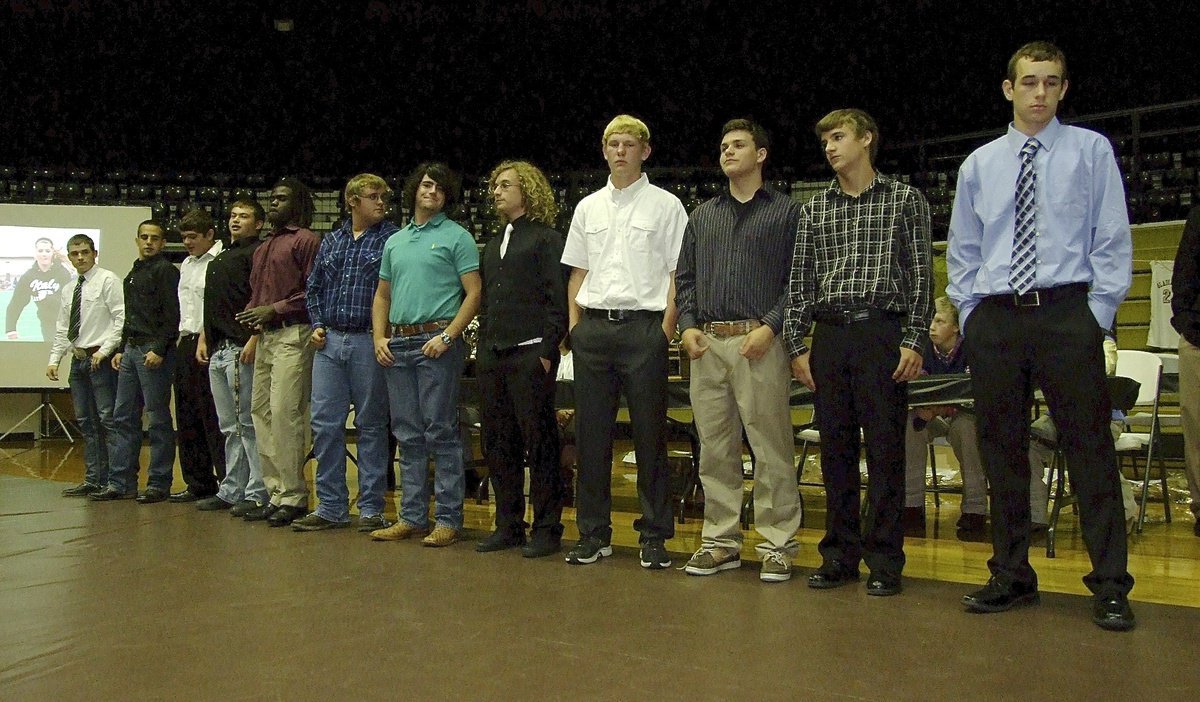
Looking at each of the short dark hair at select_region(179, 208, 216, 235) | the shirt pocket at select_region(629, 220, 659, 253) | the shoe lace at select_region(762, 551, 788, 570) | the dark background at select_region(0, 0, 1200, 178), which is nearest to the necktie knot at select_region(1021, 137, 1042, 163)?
the shirt pocket at select_region(629, 220, 659, 253)

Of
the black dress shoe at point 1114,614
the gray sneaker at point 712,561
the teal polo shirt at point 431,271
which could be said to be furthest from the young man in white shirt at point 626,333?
the black dress shoe at point 1114,614

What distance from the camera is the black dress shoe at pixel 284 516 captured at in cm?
482

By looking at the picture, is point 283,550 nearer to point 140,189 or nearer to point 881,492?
point 881,492

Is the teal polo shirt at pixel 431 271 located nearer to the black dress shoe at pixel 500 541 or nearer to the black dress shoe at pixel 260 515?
the black dress shoe at pixel 500 541

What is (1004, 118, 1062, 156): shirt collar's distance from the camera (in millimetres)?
3006

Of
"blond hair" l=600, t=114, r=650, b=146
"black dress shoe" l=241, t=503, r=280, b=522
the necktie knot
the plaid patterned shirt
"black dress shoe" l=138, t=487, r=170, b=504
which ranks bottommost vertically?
"black dress shoe" l=138, t=487, r=170, b=504

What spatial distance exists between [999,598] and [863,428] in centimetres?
67

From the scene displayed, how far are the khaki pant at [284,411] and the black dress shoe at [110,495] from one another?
159 centimetres

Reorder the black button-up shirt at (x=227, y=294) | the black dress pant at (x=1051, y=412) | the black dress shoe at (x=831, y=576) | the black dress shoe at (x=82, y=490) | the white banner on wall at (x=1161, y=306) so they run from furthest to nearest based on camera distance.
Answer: the white banner on wall at (x=1161, y=306)
the black dress shoe at (x=82, y=490)
the black button-up shirt at (x=227, y=294)
the black dress shoe at (x=831, y=576)
the black dress pant at (x=1051, y=412)

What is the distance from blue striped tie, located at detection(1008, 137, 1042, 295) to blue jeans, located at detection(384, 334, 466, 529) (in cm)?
233

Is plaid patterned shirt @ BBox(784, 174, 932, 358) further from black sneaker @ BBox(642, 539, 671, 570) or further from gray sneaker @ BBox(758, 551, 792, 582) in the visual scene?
black sneaker @ BBox(642, 539, 671, 570)

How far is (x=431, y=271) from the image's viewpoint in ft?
14.3

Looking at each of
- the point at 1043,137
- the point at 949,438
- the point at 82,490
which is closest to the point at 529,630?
the point at 1043,137

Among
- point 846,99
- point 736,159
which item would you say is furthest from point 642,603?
point 846,99
